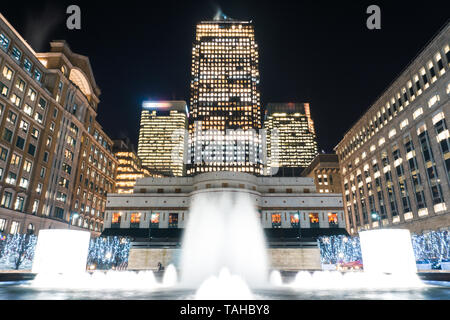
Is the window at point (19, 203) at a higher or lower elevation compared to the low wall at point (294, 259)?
higher

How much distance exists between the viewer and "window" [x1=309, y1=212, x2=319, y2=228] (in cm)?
5709

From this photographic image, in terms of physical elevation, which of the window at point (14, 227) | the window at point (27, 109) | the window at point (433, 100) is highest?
the window at point (433, 100)

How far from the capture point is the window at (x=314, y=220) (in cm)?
5709

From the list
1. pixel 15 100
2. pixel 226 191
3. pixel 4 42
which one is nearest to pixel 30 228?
pixel 15 100

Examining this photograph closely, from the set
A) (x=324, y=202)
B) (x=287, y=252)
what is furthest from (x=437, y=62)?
(x=287, y=252)

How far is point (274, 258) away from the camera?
49.9 m

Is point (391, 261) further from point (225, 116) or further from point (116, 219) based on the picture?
point (225, 116)

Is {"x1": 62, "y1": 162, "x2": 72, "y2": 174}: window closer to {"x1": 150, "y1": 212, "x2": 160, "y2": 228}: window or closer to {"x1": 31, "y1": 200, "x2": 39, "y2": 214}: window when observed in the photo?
{"x1": 31, "y1": 200, "x2": 39, "y2": 214}: window

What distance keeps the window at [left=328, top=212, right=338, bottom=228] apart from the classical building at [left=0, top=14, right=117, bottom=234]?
166 feet

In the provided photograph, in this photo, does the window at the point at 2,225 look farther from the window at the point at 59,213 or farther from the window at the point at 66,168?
the window at the point at 66,168

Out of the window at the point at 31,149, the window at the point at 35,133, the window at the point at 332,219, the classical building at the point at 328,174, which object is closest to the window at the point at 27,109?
the window at the point at 35,133

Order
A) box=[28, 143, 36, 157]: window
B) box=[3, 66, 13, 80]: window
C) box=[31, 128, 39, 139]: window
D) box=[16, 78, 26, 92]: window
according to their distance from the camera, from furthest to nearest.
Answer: box=[31, 128, 39, 139]: window
box=[28, 143, 36, 157]: window
box=[16, 78, 26, 92]: window
box=[3, 66, 13, 80]: window

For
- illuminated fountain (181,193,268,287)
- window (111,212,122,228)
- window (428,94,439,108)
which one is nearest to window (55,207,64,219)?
window (111,212,122,228)

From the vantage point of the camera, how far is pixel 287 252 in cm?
5056
